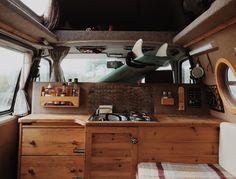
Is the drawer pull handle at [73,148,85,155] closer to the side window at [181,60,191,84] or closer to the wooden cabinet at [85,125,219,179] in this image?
the wooden cabinet at [85,125,219,179]

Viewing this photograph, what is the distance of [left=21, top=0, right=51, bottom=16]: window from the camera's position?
201cm

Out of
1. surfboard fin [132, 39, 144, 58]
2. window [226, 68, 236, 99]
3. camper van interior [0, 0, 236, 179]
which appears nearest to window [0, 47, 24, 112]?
camper van interior [0, 0, 236, 179]

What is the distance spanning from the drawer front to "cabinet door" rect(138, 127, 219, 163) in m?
0.65

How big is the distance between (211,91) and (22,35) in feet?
6.61

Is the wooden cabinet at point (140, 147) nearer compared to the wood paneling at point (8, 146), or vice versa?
the wooden cabinet at point (140, 147)

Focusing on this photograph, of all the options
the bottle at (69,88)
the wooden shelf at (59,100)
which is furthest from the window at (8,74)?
the bottle at (69,88)

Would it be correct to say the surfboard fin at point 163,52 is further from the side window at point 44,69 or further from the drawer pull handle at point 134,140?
the side window at point 44,69

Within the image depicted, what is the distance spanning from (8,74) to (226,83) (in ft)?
7.35

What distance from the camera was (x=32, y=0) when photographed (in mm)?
2008

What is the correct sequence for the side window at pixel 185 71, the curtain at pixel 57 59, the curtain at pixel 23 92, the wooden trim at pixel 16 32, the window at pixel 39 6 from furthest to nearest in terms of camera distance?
the side window at pixel 185 71, the curtain at pixel 57 59, the curtain at pixel 23 92, the window at pixel 39 6, the wooden trim at pixel 16 32

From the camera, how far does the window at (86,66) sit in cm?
291

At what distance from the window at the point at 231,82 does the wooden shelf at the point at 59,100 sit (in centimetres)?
159

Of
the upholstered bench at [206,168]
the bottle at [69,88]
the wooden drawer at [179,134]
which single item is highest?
the bottle at [69,88]

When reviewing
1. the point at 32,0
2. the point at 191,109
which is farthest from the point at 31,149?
the point at 191,109
